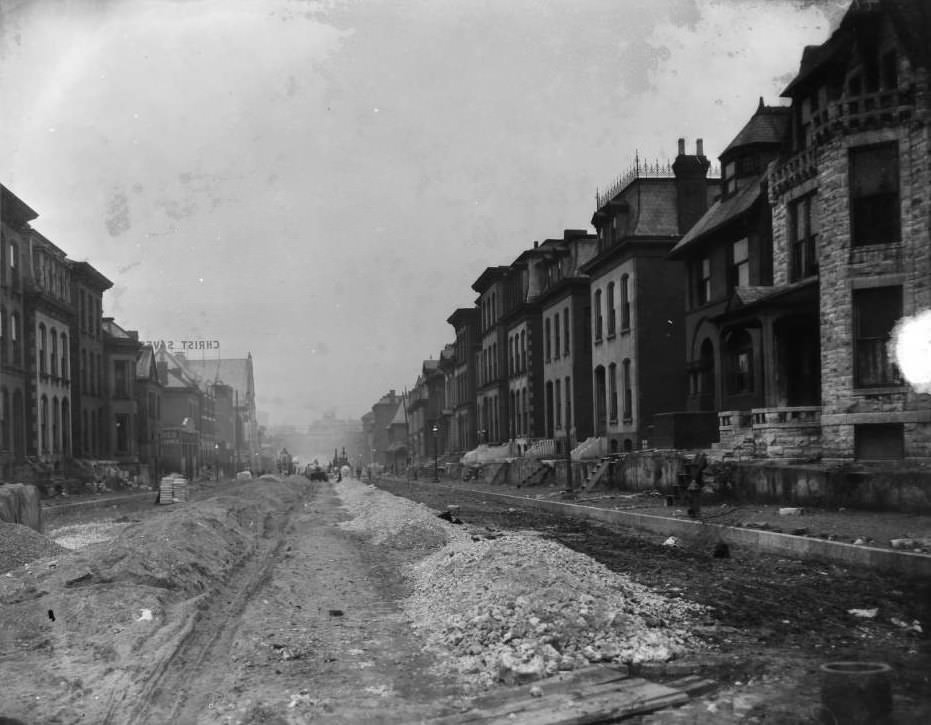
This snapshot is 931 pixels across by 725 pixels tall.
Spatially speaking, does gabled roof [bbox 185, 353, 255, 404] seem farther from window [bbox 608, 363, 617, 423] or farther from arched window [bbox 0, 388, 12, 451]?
window [bbox 608, 363, 617, 423]

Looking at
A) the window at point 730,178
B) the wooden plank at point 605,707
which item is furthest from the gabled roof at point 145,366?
the wooden plank at point 605,707

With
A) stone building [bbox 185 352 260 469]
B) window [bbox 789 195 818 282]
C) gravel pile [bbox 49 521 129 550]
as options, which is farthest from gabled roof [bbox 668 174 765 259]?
stone building [bbox 185 352 260 469]

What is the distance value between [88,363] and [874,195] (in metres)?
49.7

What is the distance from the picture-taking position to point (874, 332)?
20719mm

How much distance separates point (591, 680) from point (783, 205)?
20.7m

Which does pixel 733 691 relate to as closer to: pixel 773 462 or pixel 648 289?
pixel 773 462

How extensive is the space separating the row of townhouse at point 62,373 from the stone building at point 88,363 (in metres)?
0.07

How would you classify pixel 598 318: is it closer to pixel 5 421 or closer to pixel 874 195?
pixel 874 195

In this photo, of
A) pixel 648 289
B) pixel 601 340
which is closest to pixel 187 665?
pixel 648 289

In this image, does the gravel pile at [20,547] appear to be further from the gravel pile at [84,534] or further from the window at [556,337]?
the window at [556,337]

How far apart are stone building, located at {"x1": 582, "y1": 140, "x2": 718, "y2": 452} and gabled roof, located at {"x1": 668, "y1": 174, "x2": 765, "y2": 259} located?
336cm

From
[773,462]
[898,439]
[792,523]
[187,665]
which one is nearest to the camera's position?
[187,665]

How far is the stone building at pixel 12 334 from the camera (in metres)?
41.9

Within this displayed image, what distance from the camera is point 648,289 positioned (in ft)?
121
